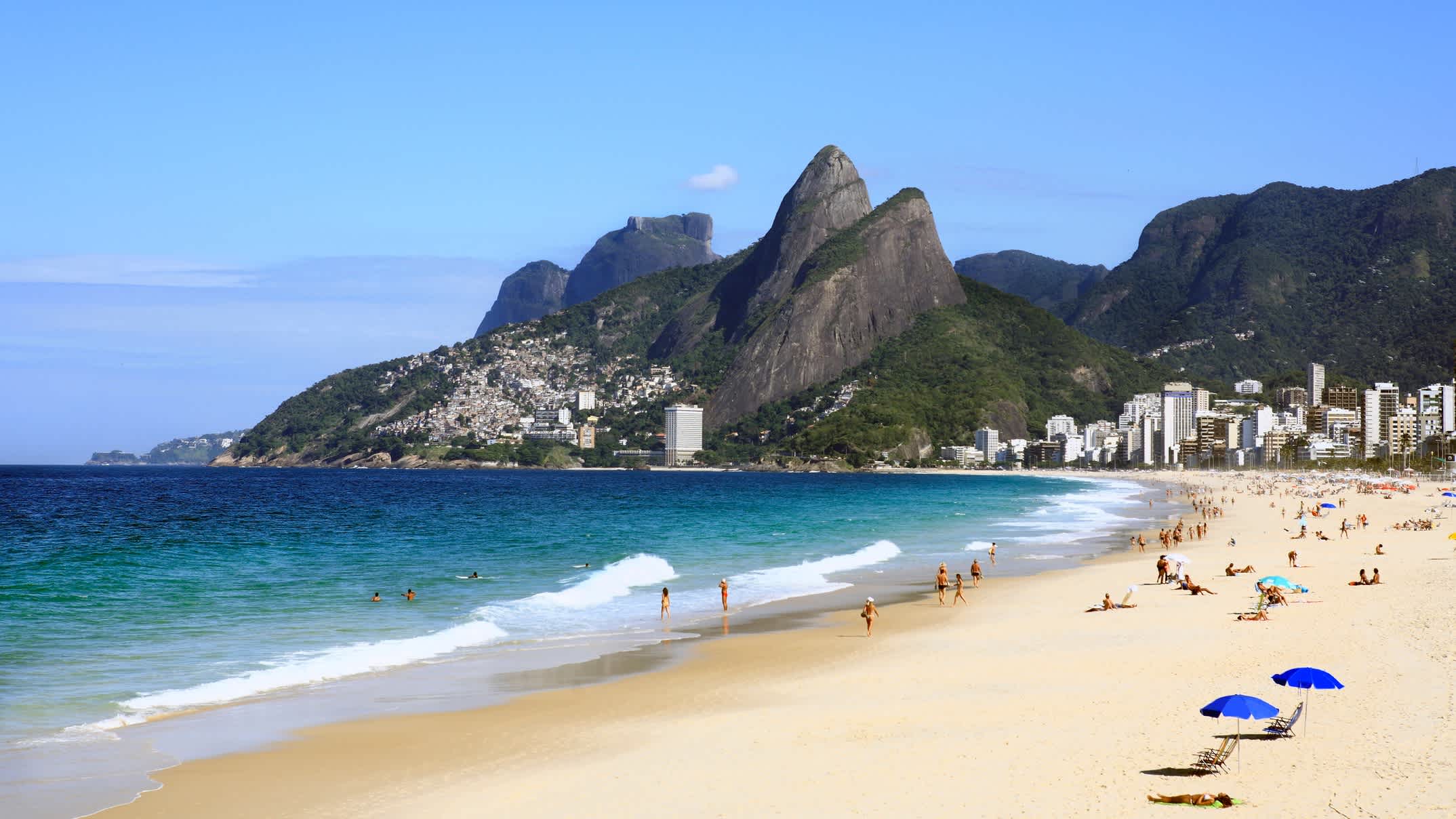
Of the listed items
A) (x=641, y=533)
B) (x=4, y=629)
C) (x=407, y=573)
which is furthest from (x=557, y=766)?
(x=641, y=533)

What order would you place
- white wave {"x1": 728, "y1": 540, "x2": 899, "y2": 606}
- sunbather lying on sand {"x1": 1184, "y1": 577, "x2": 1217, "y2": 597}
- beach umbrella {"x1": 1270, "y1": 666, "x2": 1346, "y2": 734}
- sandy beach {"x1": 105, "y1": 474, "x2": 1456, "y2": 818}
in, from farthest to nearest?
white wave {"x1": 728, "y1": 540, "x2": 899, "y2": 606} < sunbather lying on sand {"x1": 1184, "y1": 577, "x2": 1217, "y2": 597} < beach umbrella {"x1": 1270, "y1": 666, "x2": 1346, "y2": 734} < sandy beach {"x1": 105, "y1": 474, "x2": 1456, "y2": 818}

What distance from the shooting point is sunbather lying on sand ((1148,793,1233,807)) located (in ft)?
36.1

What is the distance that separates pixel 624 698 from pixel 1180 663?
9.37 meters

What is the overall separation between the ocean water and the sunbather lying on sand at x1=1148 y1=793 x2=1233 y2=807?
1107cm

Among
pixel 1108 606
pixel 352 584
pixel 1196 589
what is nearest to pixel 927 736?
pixel 1108 606

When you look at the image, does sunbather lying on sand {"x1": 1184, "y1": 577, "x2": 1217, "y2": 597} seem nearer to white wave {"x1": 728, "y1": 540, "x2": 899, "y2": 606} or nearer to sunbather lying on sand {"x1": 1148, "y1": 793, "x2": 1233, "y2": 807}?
white wave {"x1": 728, "y1": 540, "x2": 899, "y2": 606}

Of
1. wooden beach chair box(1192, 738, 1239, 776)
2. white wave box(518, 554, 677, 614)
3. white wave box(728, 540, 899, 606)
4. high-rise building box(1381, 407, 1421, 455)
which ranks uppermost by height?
high-rise building box(1381, 407, 1421, 455)

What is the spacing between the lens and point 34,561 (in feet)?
128

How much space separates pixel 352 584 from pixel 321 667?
44.4 feet

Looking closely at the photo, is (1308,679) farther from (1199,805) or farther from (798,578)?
(798,578)

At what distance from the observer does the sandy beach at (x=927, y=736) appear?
11.7 m

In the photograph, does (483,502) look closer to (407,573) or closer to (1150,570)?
(407,573)

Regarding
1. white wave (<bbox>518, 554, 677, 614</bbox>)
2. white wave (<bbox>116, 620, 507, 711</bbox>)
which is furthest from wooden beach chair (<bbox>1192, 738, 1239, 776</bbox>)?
white wave (<bbox>518, 554, 677, 614</bbox>)

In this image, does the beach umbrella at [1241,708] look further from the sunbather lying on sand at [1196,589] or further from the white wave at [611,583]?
the white wave at [611,583]
